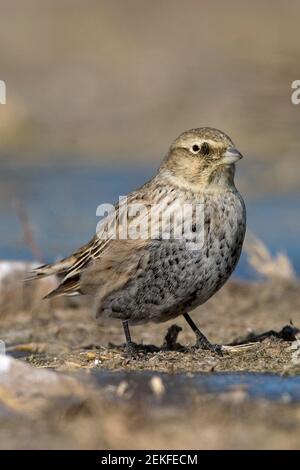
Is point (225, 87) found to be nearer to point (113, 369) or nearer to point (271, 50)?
point (271, 50)

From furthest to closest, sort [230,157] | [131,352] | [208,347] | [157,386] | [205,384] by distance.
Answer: [230,157] → [208,347] → [131,352] → [205,384] → [157,386]

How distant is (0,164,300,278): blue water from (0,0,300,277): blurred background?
22mm

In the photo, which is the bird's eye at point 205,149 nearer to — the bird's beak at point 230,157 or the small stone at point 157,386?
the bird's beak at point 230,157

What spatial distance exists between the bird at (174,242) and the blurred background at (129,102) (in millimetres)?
5666

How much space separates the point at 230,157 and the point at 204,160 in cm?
23

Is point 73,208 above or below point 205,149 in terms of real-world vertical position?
below

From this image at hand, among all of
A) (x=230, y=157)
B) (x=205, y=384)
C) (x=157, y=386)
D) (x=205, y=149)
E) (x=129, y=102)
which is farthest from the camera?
(x=129, y=102)

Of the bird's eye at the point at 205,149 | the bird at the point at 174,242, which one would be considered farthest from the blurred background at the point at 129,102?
the bird's eye at the point at 205,149

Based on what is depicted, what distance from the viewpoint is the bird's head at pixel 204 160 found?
7.54 m

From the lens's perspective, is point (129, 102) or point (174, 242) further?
point (129, 102)

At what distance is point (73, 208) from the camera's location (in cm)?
1534

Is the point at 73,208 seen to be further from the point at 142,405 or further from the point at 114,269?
the point at 142,405

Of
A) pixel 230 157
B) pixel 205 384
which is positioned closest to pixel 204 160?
pixel 230 157

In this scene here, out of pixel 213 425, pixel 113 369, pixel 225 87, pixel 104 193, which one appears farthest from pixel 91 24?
pixel 213 425
